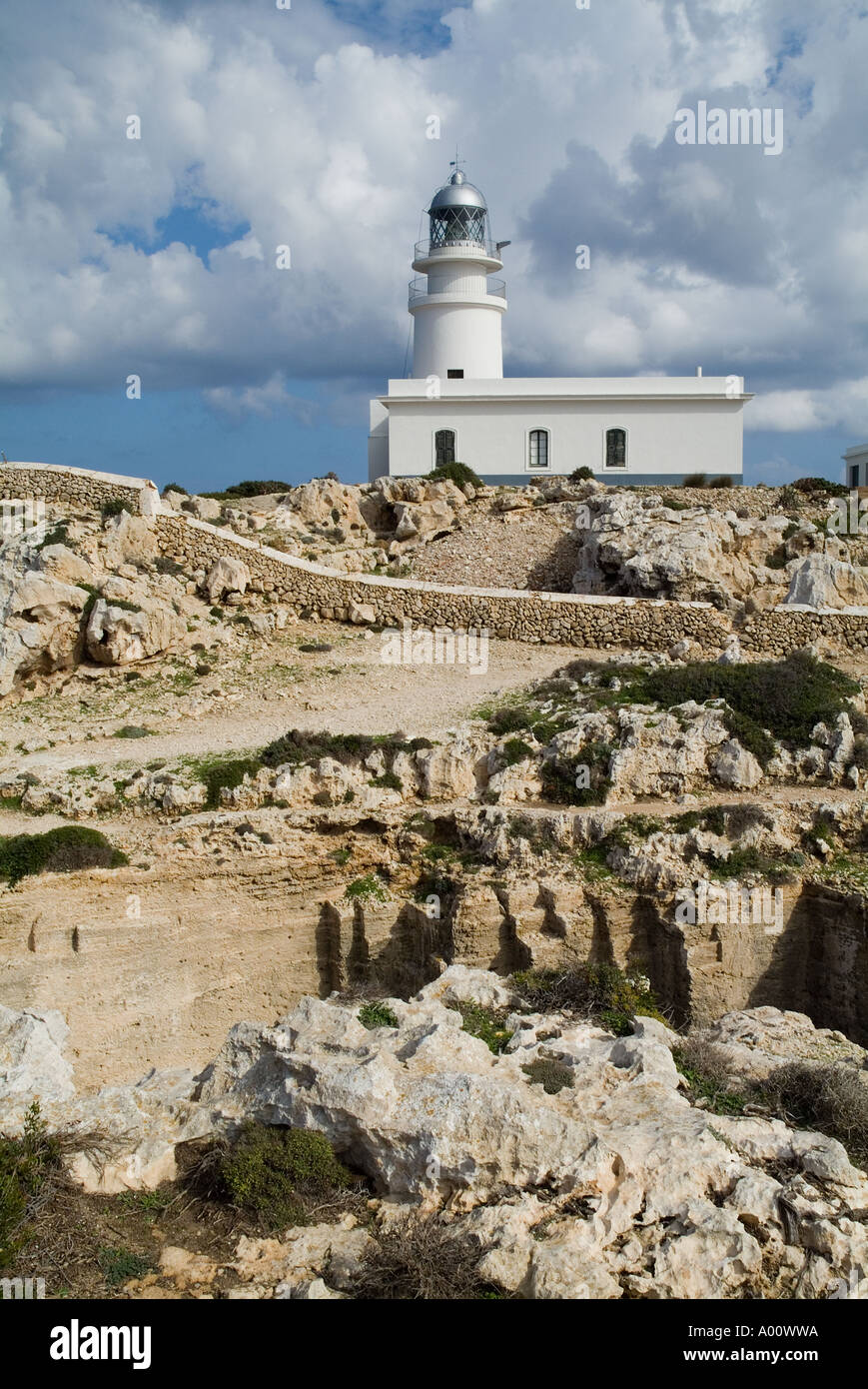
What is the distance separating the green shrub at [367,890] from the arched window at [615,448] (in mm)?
23179

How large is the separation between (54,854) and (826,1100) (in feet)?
27.9

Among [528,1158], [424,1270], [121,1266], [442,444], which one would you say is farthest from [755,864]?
[442,444]

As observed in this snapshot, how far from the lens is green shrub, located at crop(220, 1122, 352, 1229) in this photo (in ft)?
20.6

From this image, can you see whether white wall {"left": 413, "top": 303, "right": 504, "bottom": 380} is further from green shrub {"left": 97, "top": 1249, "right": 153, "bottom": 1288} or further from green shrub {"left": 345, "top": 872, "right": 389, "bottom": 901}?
green shrub {"left": 97, "top": 1249, "right": 153, "bottom": 1288}

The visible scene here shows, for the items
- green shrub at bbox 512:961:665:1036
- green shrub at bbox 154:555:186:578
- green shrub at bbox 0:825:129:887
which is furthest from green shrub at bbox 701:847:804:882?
green shrub at bbox 154:555:186:578

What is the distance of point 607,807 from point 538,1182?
6.96 metres

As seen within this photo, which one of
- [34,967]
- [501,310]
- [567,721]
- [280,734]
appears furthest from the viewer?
[501,310]

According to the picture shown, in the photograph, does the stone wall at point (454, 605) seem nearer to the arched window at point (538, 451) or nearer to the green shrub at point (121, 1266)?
the arched window at point (538, 451)

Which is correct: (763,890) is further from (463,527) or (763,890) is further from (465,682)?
(463,527)

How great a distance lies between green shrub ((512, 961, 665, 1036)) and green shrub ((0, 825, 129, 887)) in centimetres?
502

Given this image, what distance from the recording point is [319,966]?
12141 mm

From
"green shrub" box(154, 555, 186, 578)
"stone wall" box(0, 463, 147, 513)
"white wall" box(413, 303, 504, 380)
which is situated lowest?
"green shrub" box(154, 555, 186, 578)

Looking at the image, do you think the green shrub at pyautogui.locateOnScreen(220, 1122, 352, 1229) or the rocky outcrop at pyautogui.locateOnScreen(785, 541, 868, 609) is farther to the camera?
the rocky outcrop at pyautogui.locateOnScreen(785, 541, 868, 609)

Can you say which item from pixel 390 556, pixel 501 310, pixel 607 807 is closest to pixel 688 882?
pixel 607 807
